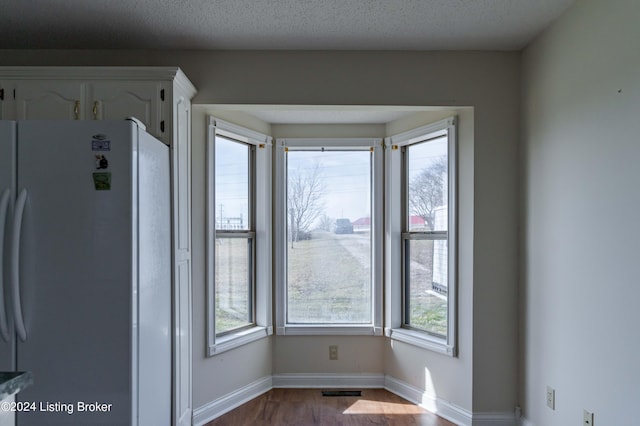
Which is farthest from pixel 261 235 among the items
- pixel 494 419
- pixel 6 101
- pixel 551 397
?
pixel 551 397

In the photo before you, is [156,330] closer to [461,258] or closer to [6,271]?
[6,271]

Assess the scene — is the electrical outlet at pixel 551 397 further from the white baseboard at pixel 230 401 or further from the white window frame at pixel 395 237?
the white baseboard at pixel 230 401

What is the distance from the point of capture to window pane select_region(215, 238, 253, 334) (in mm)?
3146

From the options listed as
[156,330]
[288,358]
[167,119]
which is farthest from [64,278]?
[288,358]

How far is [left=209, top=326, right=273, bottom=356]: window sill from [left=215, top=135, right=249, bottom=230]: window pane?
0.84m

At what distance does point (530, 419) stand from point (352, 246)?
1787mm

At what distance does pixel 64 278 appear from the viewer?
5.81ft

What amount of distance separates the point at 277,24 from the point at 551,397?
2586mm

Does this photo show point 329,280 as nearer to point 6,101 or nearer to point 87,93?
point 87,93

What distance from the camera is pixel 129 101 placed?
7.56 ft

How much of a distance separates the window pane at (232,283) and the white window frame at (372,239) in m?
0.26

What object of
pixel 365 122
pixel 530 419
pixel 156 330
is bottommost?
pixel 530 419

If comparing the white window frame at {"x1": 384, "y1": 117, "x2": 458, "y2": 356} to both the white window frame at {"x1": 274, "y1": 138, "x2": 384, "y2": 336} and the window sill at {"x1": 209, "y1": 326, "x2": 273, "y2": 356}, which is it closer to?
the white window frame at {"x1": 274, "y1": 138, "x2": 384, "y2": 336}

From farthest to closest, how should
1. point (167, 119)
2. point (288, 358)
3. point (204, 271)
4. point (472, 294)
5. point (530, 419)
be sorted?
point (288, 358)
point (204, 271)
point (472, 294)
point (530, 419)
point (167, 119)
